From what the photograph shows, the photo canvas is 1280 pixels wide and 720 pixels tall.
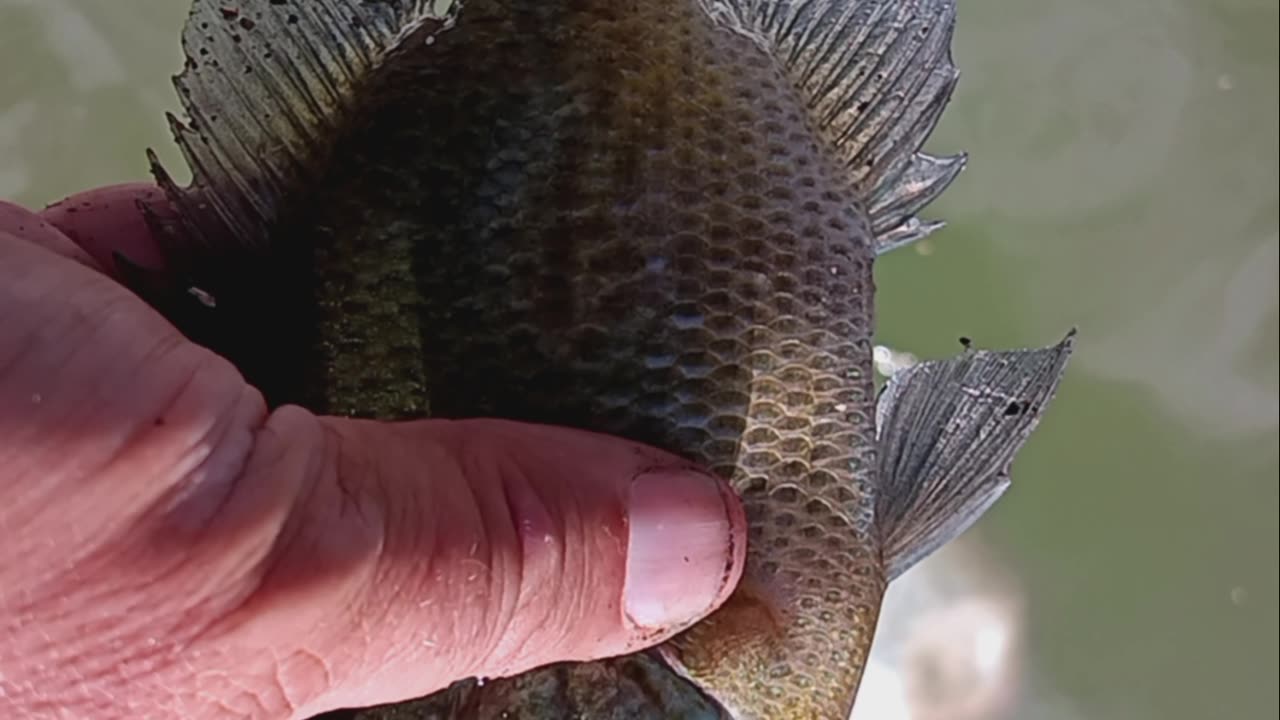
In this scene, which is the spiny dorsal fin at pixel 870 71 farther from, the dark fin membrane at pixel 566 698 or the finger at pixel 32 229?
the finger at pixel 32 229

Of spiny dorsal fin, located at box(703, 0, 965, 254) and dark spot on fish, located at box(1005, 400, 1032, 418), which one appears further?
dark spot on fish, located at box(1005, 400, 1032, 418)

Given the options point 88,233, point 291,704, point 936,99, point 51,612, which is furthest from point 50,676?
point 936,99

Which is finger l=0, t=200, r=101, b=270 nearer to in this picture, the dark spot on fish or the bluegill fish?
the bluegill fish

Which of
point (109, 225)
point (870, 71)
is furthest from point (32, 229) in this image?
point (870, 71)

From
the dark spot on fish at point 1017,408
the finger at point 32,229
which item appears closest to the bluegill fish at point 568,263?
the finger at point 32,229

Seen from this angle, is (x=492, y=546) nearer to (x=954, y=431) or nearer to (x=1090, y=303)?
(x=954, y=431)

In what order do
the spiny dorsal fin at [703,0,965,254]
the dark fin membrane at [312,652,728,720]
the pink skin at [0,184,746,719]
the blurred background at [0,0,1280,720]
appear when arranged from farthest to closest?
the blurred background at [0,0,1280,720] → the spiny dorsal fin at [703,0,965,254] → the dark fin membrane at [312,652,728,720] → the pink skin at [0,184,746,719]

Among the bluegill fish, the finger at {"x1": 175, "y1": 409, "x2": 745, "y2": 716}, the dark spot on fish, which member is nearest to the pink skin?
the finger at {"x1": 175, "y1": 409, "x2": 745, "y2": 716}
